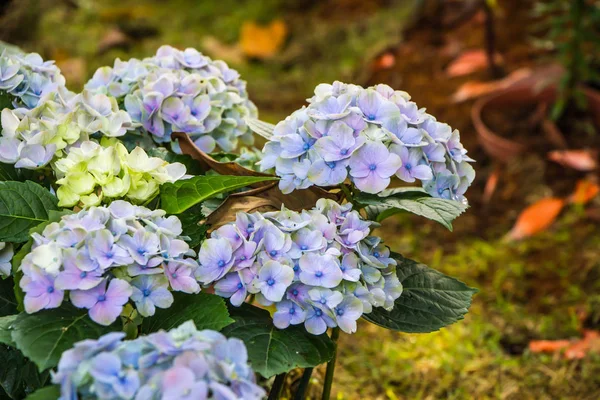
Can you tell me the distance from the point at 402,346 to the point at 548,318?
47 cm

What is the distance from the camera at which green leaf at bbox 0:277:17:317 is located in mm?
1160

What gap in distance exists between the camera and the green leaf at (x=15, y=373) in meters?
1.08

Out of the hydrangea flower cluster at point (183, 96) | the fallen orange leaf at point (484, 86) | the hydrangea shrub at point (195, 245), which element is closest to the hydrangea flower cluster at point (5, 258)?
the hydrangea shrub at point (195, 245)

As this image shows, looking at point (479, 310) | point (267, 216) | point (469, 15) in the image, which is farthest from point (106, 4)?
point (267, 216)

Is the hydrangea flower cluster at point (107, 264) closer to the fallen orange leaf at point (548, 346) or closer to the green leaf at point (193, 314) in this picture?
the green leaf at point (193, 314)

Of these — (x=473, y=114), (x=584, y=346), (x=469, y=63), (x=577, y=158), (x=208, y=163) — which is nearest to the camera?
(x=208, y=163)

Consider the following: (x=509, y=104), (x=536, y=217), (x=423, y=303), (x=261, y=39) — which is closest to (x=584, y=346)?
(x=536, y=217)

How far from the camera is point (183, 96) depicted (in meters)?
1.37

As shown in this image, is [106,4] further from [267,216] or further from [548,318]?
[267,216]

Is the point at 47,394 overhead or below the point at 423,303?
overhead

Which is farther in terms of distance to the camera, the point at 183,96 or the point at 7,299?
the point at 183,96

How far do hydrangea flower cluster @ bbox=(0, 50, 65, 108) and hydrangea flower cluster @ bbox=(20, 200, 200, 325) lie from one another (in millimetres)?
398

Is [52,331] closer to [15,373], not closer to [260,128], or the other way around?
[15,373]

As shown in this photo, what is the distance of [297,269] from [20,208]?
16.3 inches
